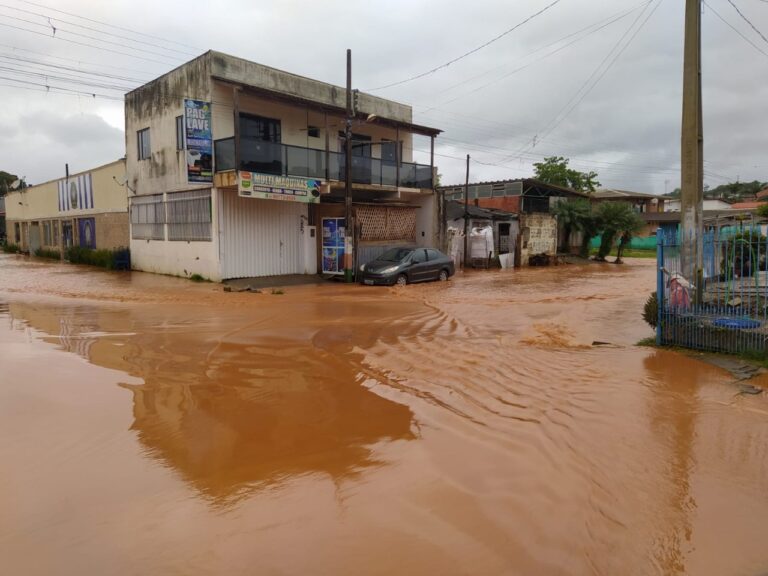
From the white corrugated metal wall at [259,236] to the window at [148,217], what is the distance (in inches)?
157

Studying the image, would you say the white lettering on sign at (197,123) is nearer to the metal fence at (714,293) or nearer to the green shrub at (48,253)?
the metal fence at (714,293)

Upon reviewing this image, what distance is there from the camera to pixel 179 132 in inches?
749

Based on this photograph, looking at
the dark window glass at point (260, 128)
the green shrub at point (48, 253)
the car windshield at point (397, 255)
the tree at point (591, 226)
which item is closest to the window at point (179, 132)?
the dark window glass at point (260, 128)

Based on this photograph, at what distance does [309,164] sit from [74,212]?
659 inches

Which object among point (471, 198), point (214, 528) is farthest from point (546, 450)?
point (471, 198)

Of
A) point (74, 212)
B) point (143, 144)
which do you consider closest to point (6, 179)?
point (74, 212)

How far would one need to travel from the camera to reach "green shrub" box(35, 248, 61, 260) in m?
30.4

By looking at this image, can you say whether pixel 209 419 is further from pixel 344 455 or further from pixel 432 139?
pixel 432 139

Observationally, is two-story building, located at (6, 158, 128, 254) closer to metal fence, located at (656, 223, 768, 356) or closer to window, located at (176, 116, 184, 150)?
window, located at (176, 116, 184, 150)

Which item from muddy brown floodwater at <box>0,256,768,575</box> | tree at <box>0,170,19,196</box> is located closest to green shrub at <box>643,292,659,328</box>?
muddy brown floodwater at <box>0,256,768,575</box>

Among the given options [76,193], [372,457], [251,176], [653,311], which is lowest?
[372,457]

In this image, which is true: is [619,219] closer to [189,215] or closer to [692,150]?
[189,215]

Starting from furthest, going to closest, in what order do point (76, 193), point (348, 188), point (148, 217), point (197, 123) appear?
point (76, 193) → point (148, 217) → point (348, 188) → point (197, 123)

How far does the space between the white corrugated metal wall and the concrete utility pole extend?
13650mm
